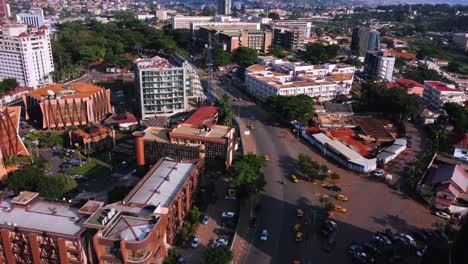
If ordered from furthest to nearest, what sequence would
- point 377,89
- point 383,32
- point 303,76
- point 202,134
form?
point 383,32
point 303,76
point 377,89
point 202,134

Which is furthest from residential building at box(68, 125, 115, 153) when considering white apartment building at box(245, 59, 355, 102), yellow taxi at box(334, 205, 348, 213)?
yellow taxi at box(334, 205, 348, 213)

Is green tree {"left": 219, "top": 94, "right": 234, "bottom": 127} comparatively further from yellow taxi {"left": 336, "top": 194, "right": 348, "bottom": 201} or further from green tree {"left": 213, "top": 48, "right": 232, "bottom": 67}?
green tree {"left": 213, "top": 48, "right": 232, "bottom": 67}

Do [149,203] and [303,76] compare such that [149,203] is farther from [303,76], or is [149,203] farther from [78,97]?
[303,76]

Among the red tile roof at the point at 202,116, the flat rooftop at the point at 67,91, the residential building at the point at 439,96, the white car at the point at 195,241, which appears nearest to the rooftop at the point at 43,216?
the white car at the point at 195,241

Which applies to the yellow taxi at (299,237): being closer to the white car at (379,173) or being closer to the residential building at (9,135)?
the white car at (379,173)

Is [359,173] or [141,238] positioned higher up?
[141,238]

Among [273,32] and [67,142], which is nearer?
[67,142]

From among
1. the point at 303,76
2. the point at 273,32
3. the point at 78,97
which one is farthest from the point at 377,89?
the point at 273,32
